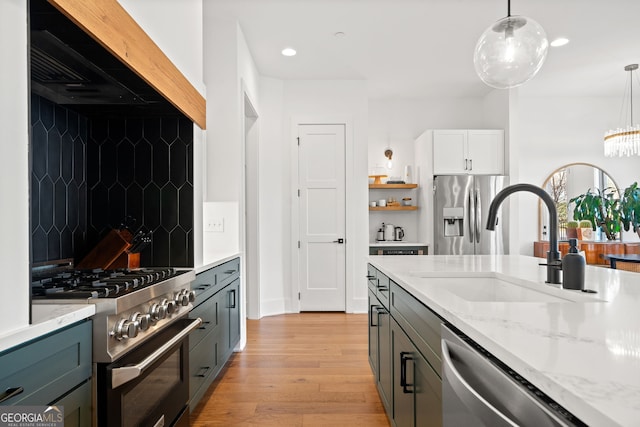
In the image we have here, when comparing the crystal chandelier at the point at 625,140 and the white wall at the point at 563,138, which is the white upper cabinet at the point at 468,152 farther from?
the crystal chandelier at the point at 625,140

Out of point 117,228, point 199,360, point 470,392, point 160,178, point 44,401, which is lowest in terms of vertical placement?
point 199,360

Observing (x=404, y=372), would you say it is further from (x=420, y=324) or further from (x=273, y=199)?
(x=273, y=199)

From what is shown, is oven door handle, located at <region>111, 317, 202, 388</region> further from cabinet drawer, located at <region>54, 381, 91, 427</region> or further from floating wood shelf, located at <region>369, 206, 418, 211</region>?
floating wood shelf, located at <region>369, 206, 418, 211</region>

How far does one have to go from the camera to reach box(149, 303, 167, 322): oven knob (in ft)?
5.15

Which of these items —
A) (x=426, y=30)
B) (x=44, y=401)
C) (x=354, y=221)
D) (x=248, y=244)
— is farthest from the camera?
(x=354, y=221)

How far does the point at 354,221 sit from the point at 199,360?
3040 millimetres

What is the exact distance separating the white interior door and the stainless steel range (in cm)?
300

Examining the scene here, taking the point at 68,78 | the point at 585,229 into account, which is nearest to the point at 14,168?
the point at 68,78

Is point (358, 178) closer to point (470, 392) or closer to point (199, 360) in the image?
point (199, 360)

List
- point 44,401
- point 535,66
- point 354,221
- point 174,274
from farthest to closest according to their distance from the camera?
point 354,221 < point 535,66 < point 174,274 < point 44,401

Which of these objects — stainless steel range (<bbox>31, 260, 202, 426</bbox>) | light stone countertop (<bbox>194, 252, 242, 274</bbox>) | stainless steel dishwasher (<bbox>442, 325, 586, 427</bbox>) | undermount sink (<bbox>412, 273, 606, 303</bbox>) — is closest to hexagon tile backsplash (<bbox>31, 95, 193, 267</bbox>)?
light stone countertop (<bbox>194, 252, 242, 274</bbox>)

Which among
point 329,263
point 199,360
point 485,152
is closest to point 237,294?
point 199,360

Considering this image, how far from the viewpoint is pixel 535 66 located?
6.84 ft

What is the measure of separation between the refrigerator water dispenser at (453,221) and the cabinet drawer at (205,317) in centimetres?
329
